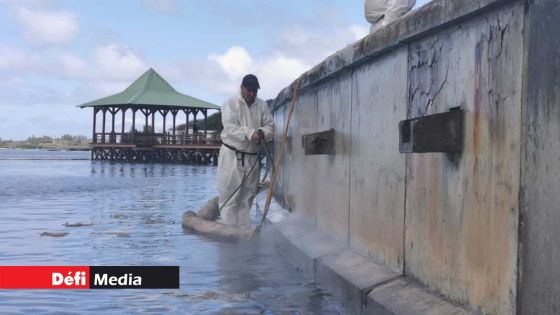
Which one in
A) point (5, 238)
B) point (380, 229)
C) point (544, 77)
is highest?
point (544, 77)

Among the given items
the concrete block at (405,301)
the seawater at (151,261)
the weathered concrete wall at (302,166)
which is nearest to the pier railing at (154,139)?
the seawater at (151,261)

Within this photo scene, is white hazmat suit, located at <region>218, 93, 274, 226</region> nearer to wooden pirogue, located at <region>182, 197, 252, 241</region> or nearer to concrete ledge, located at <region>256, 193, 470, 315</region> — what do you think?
wooden pirogue, located at <region>182, 197, 252, 241</region>

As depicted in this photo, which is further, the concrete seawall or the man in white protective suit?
the man in white protective suit

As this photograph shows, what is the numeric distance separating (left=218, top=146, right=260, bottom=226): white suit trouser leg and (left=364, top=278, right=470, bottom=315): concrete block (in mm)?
4100

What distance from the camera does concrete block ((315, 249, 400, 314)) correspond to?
14.5ft

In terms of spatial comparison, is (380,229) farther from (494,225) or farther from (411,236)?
(494,225)

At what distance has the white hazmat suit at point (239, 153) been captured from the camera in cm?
800

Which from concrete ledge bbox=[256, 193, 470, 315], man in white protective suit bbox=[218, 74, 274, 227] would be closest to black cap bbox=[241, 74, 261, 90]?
man in white protective suit bbox=[218, 74, 274, 227]

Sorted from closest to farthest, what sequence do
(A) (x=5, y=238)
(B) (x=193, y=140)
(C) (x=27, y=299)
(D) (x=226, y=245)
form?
(C) (x=27, y=299) → (D) (x=226, y=245) → (A) (x=5, y=238) → (B) (x=193, y=140)

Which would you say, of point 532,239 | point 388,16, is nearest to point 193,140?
point 388,16

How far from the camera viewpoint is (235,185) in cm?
827

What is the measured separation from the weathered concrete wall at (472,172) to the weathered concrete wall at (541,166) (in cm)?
9

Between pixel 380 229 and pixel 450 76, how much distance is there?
1.36 metres

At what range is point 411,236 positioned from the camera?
A: 4.16 m
